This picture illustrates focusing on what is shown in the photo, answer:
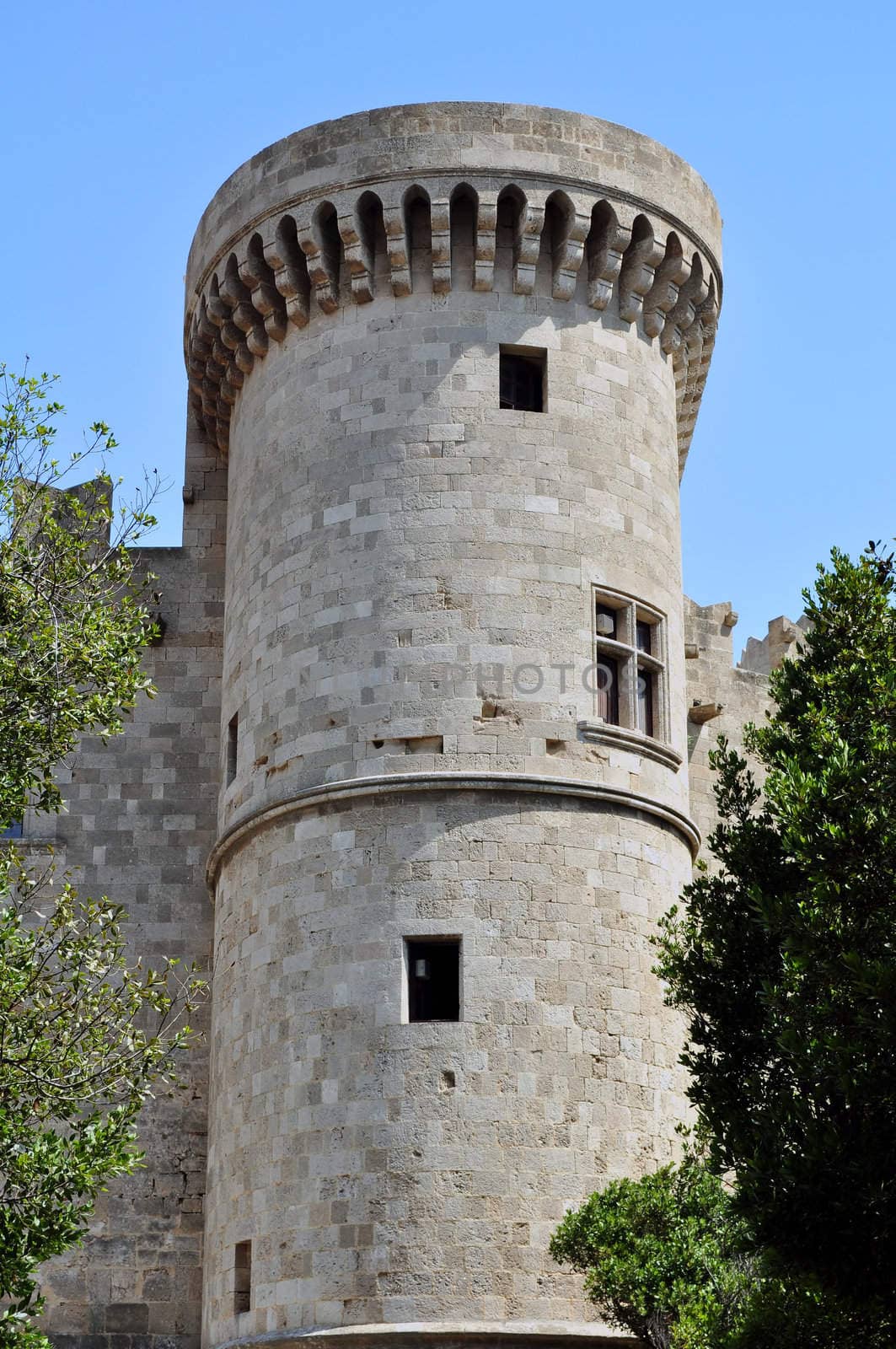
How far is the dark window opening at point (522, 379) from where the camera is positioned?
61.4ft

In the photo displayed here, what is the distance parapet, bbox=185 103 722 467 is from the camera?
18641mm

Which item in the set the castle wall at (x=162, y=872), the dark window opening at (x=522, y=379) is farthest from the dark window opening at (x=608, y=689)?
the castle wall at (x=162, y=872)

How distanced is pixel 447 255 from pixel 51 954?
317 inches

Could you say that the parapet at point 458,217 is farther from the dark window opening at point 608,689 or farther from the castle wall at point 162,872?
the dark window opening at point 608,689

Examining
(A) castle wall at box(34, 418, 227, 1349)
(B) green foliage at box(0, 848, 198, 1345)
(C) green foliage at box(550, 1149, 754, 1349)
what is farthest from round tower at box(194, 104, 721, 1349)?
(B) green foliage at box(0, 848, 198, 1345)

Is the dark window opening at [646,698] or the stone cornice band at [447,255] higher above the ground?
the stone cornice band at [447,255]

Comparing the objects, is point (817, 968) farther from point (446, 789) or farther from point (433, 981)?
point (446, 789)

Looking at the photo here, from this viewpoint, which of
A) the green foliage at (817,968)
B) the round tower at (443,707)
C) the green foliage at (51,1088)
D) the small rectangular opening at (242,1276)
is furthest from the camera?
the small rectangular opening at (242,1276)

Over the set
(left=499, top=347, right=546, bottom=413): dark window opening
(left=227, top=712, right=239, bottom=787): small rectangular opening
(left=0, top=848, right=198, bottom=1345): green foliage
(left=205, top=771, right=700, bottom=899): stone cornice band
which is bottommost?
(left=0, top=848, right=198, bottom=1345): green foliage

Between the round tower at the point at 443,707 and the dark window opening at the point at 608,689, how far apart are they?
0.03 meters

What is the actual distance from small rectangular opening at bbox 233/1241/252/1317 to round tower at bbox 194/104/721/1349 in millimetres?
33

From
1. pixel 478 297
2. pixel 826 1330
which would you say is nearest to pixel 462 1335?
pixel 826 1330

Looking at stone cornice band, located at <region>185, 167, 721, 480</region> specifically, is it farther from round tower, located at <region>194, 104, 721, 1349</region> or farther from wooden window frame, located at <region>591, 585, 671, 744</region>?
wooden window frame, located at <region>591, 585, 671, 744</region>

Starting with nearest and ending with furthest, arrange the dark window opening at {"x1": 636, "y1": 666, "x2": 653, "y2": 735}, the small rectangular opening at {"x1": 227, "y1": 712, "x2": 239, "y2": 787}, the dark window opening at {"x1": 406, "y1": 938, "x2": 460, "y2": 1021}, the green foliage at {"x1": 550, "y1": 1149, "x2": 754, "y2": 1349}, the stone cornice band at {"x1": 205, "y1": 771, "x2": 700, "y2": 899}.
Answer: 1. the green foliage at {"x1": 550, "y1": 1149, "x2": 754, "y2": 1349}
2. the dark window opening at {"x1": 406, "y1": 938, "x2": 460, "y2": 1021}
3. the stone cornice band at {"x1": 205, "y1": 771, "x2": 700, "y2": 899}
4. the dark window opening at {"x1": 636, "y1": 666, "x2": 653, "y2": 735}
5. the small rectangular opening at {"x1": 227, "y1": 712, "x2": 239, "y2": 787}
